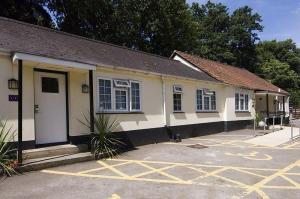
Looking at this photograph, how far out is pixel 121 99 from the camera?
1399 centimetres

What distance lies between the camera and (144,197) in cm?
691

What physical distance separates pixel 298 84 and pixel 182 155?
154 feet

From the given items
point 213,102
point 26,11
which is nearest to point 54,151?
point 213,102

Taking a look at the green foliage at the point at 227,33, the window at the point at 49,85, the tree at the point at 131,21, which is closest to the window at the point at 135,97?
the window at the point at 49,85

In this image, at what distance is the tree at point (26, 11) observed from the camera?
27766 millimetres

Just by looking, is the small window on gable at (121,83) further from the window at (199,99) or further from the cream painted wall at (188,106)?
the window at (199,99)

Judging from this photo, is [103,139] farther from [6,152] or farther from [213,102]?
[213,102]

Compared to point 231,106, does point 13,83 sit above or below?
above

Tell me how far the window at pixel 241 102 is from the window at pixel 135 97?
36.7 feet

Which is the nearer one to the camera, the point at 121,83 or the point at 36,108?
the point at 36,108

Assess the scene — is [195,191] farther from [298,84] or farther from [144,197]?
[298,84]

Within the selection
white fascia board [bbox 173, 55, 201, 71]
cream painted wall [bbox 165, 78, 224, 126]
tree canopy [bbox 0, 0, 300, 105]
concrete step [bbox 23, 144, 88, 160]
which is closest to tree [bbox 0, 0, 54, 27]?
tree canopy [bbox 0, 0, 300, 105]

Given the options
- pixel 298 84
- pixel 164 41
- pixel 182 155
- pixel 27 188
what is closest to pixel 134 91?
pixel 182 155

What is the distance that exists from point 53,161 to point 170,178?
3384mm
